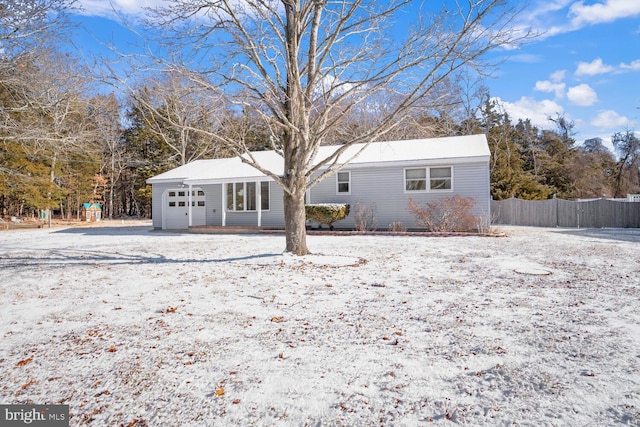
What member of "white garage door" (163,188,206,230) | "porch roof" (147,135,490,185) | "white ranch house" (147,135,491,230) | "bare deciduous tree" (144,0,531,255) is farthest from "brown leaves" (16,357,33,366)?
"white garage door" (163,188,206,230)

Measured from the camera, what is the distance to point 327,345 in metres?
3.34

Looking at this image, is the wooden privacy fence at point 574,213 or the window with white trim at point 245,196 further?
the window with white trim at point 245,196

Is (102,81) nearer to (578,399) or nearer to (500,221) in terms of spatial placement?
(578,399)

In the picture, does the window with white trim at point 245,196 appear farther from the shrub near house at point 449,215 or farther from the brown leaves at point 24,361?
the brown leaves at point 24,361

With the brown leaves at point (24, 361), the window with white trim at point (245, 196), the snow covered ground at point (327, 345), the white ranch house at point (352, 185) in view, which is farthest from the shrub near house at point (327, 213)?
the brown leaves at point (24, 361)

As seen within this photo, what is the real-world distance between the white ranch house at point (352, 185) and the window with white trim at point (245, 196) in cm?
2

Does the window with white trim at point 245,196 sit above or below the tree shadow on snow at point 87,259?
above

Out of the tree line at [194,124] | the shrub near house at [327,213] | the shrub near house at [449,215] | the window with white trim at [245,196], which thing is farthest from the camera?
the window with white trim at [245,196]

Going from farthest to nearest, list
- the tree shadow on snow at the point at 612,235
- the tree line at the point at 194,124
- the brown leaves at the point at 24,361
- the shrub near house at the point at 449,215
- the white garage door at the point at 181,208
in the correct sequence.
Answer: the white garage door at the point at 181,208
the shrub near house at the point at 449,215
the tree shadow on snow at the point at 612,235
the tree line at the point at 194,124
the brown leaves at the point at 24,361

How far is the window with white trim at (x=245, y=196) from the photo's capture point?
1673 centimetres

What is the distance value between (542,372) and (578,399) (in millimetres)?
387

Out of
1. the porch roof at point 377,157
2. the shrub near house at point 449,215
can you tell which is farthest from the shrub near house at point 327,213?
the shrub near house at point 449,215

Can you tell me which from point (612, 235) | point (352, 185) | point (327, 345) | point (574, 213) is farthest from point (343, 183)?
point (327, 345)

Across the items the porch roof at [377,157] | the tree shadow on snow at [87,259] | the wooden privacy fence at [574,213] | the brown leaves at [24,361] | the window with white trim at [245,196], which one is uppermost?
the porch roof at [377,157]
